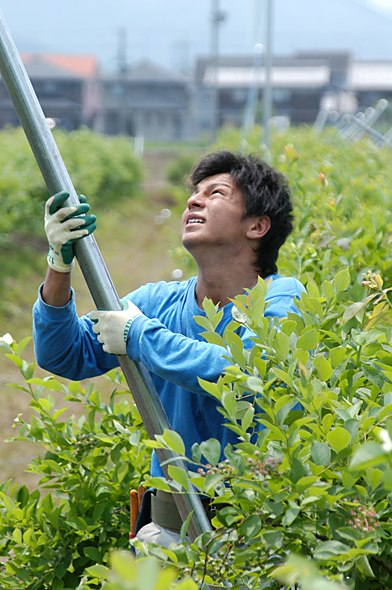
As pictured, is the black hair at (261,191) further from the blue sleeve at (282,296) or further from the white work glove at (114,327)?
the white work glove at (114,327)

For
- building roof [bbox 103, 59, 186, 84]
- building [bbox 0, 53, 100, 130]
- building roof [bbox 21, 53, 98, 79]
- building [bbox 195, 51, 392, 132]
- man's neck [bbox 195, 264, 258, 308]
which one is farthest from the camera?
building roof [bbox 103, 59, 186, 84]

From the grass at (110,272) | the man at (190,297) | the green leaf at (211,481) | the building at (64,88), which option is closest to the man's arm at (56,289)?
the man at (190,297)

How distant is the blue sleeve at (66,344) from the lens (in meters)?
1.90

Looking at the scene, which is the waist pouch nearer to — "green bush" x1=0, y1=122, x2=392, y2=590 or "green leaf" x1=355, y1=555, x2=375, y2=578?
"green bush" x1=0, y1=122, x2=392, y2=590

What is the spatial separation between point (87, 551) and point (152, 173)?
2253 cm

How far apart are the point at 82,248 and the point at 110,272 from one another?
8.20 metres

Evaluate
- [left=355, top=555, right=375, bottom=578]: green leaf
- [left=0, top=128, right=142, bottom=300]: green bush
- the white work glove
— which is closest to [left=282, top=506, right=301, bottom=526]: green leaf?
[left=355, top=555, right=375, bottom=578]: green leaf

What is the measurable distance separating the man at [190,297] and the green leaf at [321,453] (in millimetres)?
541

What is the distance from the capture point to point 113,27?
36.0m

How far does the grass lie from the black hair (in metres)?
2.57

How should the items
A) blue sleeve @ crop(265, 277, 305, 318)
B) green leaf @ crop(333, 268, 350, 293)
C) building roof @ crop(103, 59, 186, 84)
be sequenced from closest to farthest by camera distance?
green leaf @ crop(333, 268, 350, 293) < blue sleeve @ crop(265, 277, 305, 318) < building roof @ crop(103, 59, 186, 84)

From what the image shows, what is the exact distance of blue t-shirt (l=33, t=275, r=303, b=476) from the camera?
161 cm

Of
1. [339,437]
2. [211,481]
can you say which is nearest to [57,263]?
[211,481]

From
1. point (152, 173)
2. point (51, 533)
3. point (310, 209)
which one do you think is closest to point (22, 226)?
point (310, 209)
